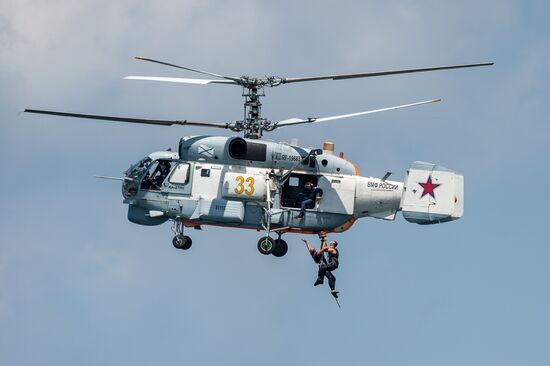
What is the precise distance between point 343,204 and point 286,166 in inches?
67.9

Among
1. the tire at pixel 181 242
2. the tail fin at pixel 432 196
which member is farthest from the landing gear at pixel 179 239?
the tail fin at pixel 432 196

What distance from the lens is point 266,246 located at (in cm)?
2231

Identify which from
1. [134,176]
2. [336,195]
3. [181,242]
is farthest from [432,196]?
[134,176]

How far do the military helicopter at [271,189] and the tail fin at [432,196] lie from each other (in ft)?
0.08

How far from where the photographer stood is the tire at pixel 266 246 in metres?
22.3

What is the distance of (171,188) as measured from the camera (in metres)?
23.0

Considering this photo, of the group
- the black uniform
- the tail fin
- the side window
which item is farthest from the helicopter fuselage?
the black uniform

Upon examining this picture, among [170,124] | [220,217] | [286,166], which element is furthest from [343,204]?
[170,124]

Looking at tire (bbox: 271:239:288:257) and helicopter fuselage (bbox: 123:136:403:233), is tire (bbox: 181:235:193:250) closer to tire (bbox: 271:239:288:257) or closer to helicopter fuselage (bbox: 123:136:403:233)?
helicopter fuselage (bbox: 123:136:403:233)

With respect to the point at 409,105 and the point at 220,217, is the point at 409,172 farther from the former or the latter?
the point at 220,217

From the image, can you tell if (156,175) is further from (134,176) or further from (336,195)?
(336,195)

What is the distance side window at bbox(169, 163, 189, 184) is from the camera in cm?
2295

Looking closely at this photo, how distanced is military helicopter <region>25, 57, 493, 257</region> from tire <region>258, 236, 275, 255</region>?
0.06 m

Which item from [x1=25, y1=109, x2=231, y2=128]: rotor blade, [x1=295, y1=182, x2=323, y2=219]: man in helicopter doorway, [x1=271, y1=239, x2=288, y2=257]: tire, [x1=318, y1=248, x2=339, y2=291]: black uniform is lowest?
[x1=318, y1=248, x2=339, y2=291]: black uniform
